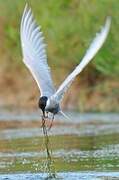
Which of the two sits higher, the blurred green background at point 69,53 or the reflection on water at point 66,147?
the blurred green background at point 69,53

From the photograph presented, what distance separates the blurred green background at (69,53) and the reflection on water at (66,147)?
1.39 metres

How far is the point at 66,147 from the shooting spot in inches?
547

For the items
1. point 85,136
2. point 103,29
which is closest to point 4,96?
point 85,136

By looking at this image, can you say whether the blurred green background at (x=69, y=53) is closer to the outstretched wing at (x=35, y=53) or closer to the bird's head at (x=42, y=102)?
the outstretched wing at (x=35, y=53)

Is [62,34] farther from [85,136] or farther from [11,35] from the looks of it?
[85,136]

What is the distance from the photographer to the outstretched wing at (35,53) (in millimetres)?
10845

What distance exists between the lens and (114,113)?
19.7m

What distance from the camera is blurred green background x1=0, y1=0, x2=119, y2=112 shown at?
20312 mm

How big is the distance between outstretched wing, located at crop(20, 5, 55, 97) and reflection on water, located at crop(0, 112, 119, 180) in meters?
1.00

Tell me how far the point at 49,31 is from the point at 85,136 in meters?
6.98

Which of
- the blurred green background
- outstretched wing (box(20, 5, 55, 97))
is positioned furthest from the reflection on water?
the blurred green background

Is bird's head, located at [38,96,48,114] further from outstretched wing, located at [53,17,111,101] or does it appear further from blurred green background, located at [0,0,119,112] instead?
blurred green background, located at [0,0,119,112]

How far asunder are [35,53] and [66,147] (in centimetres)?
305

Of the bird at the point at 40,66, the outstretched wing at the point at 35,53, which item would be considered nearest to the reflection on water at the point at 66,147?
the bird at the point at 40,66
